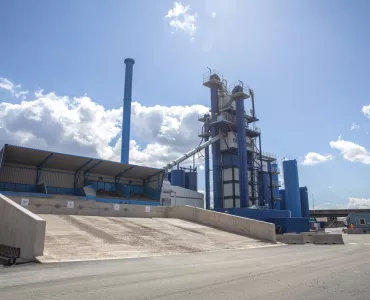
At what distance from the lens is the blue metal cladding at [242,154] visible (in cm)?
5572

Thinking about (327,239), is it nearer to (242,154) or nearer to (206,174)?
(242,154)

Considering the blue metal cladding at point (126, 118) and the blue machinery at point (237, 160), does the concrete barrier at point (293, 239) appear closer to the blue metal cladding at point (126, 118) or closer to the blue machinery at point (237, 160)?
the blue machinery at point (237, 160)

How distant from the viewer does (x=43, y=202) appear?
21062 millimetres

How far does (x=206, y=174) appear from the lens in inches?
2547

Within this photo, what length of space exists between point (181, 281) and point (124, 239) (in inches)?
354

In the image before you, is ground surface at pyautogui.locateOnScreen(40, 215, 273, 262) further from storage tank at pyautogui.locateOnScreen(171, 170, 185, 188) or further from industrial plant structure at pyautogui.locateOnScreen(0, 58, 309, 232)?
storage tank at pyautogui.locateOnScreen(171, 170, 185, 188)

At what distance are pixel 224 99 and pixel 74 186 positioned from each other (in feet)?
118

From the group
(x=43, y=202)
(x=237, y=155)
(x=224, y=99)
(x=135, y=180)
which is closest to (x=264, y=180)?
(x=237, y=155)

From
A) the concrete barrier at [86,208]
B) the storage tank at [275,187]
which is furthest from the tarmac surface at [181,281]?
the storage tank at [275,187]

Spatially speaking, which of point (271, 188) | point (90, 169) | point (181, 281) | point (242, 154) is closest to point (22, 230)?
point (181, 281)

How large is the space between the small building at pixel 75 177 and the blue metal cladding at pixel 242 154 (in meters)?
15.5

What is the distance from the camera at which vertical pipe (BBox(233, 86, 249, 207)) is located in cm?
5575

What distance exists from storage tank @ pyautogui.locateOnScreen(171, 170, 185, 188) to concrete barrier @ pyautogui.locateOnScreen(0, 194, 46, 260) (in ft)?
186

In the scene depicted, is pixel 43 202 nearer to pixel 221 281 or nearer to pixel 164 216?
pixel 164 216
